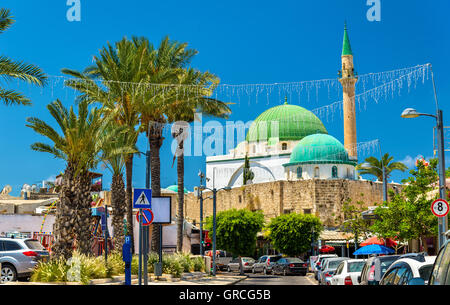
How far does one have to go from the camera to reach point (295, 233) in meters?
48.8

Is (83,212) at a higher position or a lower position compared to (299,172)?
lower

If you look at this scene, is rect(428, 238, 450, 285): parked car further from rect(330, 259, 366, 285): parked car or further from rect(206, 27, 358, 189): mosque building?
rect(206, 27, 358, 189): mosque building

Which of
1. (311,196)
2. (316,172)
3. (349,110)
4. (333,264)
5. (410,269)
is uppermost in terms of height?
(349,110)

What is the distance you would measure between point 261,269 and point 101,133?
23.8 meters

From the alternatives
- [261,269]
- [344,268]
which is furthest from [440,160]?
[261,269]

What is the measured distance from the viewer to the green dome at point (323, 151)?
6100 cm

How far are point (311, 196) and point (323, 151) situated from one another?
5.49m

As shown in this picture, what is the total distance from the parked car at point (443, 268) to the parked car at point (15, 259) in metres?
15.2

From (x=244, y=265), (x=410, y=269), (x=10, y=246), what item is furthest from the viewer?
(x=244, y=265)

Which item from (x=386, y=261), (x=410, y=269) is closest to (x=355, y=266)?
(x=386, y=261)

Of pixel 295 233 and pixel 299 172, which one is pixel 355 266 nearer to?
pixel 295 233

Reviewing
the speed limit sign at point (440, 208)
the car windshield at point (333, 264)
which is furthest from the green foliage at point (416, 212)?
the speed limit sign at point (440, 208)

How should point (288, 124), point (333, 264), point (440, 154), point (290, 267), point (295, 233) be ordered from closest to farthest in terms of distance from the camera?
point (440, 154), point (333, 264), point (290, 267), point (295, 233), point (288, 124)
